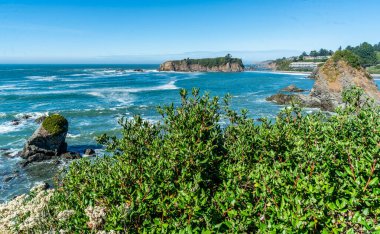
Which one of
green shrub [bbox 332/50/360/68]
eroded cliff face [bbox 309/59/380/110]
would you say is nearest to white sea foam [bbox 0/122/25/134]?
eroded cliff face [bbox 309/59/380/110]

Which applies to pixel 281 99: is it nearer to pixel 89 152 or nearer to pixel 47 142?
pixel 89 152

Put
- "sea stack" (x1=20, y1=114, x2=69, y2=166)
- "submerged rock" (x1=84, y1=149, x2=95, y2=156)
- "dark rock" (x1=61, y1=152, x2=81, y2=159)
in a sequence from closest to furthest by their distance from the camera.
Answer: "sea stack" (x1=20, y1=114, x2=69, y2=166), "dark rock" (x1=61, y1=152, x2=81, y2=159), "submerged rock" (x1=84, y1=149, x2=95, y2=156)

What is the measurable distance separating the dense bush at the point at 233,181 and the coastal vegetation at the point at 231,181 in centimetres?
3

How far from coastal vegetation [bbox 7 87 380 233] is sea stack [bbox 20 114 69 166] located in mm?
27667

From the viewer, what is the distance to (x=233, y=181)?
9.01 meters

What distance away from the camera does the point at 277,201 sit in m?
7.67

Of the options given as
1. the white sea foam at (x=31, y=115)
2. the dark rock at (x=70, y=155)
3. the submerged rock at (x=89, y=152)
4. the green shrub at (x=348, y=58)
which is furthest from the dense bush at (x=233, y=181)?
the green shrub at (x=348, y=58)

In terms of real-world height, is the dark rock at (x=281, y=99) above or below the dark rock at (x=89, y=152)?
above

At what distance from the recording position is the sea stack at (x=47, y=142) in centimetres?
3638

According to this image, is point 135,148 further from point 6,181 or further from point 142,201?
point 6,181

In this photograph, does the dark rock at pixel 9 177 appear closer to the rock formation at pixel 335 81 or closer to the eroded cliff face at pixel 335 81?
the rock formation at pixel 335 81

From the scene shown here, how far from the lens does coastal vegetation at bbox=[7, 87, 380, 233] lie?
6887 mm

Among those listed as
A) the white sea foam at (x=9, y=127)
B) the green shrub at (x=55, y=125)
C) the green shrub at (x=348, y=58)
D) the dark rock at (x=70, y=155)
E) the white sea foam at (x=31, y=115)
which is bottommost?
the dark rock at (x=70, y=155)

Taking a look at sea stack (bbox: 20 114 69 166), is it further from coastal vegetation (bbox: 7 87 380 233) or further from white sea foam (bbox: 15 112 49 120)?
coastal vegetation (bbox: 7 87 380 233)
